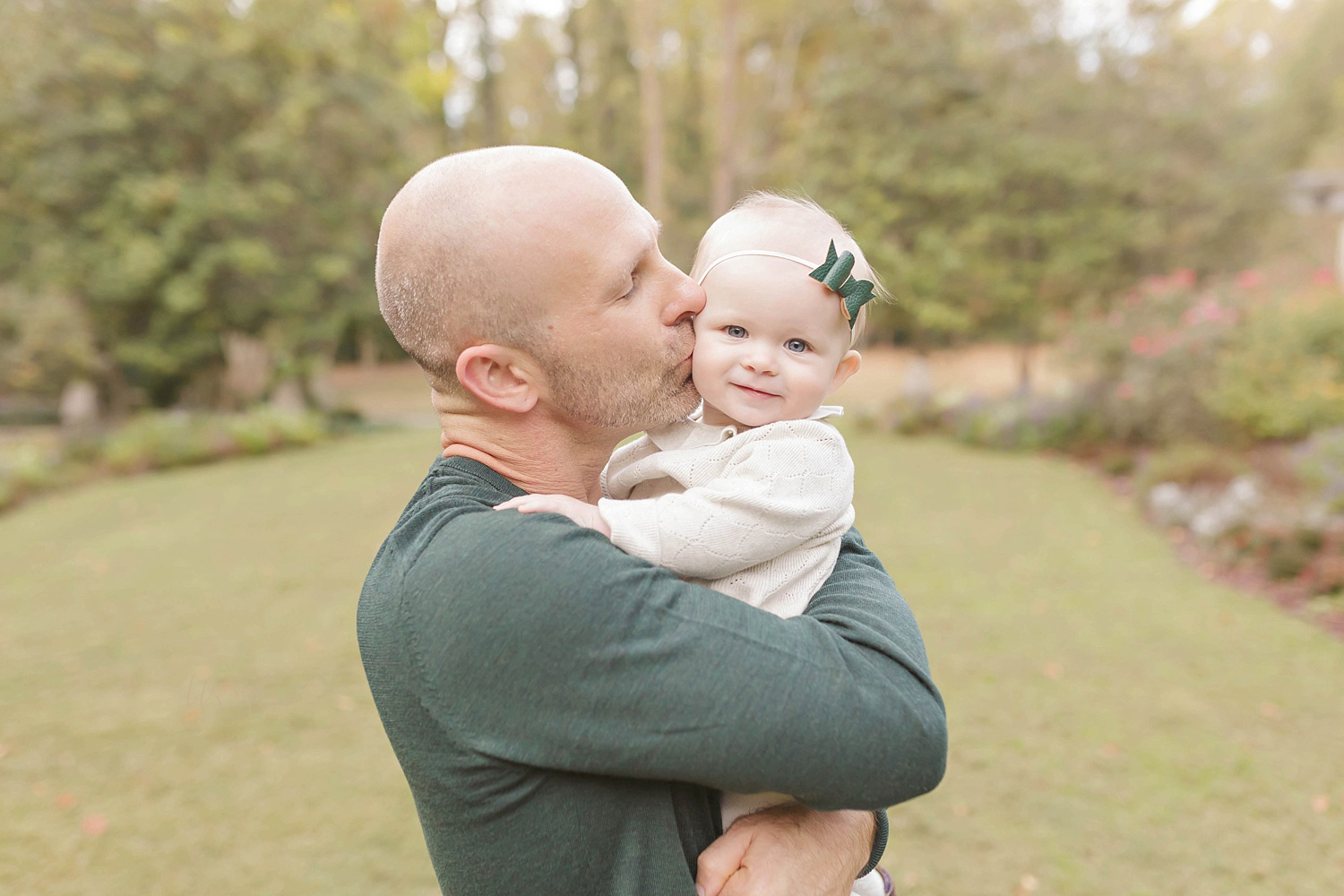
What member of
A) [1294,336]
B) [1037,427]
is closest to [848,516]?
[1294,336]

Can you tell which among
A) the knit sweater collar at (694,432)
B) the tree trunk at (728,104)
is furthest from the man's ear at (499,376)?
the tree trunk at (728,104)

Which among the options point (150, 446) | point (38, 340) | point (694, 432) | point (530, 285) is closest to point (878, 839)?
point (694, 432)

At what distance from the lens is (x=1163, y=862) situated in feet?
13.2

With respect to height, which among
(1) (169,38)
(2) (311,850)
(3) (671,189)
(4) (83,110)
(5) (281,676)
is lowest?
(3) (671,189)

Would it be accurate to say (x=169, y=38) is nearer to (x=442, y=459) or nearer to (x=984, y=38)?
(x=984, y=38)

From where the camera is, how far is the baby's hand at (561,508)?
132cm

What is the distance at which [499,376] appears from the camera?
4.95 ft

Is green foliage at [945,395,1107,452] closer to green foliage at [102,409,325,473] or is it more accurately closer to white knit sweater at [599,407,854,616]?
green foliage at [102,409,325,473]

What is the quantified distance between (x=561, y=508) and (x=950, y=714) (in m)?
4.59

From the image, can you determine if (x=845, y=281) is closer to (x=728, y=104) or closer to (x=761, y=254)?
(x=761, y=254)

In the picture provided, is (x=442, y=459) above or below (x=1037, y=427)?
above

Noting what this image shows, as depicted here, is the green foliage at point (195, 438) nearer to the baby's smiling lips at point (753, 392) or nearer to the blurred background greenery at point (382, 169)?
the blurred background greenery at point (382, 169)

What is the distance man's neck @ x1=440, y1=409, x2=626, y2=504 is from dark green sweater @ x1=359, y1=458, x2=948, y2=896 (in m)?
0.21

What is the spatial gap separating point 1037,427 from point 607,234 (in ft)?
48.4
